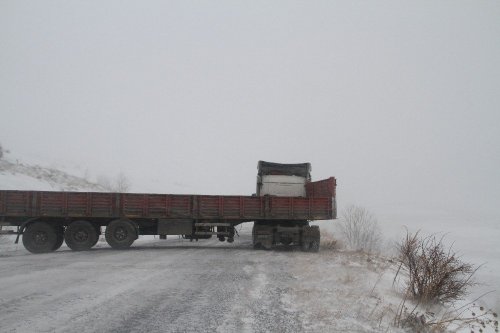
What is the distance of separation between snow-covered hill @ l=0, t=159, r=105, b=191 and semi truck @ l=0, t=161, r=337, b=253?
16561 millimetres

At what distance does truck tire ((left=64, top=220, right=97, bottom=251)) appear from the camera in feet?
46.8

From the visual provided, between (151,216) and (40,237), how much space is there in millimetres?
4301

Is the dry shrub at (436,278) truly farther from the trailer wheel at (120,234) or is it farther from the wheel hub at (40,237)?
the wheel hub at (40,237)

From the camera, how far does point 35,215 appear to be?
559 inches

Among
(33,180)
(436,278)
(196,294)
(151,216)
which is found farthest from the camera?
(33,180)

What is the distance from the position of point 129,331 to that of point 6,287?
3983 mm

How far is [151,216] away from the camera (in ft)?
48.5

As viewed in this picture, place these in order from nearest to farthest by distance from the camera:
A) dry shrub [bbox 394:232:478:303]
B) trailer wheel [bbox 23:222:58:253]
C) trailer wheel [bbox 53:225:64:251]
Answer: dry shrub [bbox 394:232:478:303] → trailer wheel [bbox 23:222:58:253] → trailer wheel [bbox 53:225:64:251]

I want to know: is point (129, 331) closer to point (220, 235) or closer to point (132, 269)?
point (132, 269)

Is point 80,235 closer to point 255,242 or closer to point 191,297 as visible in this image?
point 255,242

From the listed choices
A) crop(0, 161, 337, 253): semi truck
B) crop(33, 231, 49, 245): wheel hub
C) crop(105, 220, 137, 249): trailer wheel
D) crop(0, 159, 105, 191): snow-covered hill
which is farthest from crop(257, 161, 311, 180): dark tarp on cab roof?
crop(0, 159, 105, 191): snow-covered hill

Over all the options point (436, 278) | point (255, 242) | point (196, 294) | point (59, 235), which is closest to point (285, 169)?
point (255, 242)

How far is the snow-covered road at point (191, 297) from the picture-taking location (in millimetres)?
4836

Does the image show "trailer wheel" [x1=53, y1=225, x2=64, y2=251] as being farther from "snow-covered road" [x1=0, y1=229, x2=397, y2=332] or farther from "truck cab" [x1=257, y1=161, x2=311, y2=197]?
"truck cab" [x1=257, y1=161, x2=311, y2=197]
